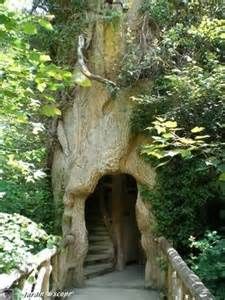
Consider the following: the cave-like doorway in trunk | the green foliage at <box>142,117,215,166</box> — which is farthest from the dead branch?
the green foliage at <box>142,117,215,166</box>

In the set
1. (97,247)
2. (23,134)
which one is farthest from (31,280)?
(97,247)

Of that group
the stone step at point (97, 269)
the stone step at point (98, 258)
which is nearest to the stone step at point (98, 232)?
the stone step at point (98, 258)

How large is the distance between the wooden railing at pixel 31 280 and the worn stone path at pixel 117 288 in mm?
1712

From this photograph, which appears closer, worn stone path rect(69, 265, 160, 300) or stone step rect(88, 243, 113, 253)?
worn stone path rect(69, 265, 160, 300)

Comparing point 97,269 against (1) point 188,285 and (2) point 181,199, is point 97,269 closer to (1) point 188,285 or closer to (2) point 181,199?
(2) point 181,199

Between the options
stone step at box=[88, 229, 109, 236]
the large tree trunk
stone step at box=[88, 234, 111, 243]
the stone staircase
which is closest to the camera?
the large tree trunk

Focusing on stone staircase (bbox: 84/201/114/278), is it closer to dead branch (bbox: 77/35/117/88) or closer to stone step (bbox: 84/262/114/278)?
stone step (bbox: 84/262/114/278)

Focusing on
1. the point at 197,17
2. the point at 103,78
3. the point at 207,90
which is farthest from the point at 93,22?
the point at 207,90

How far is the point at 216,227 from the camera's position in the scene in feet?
24.7

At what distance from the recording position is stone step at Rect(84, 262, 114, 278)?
8905mm

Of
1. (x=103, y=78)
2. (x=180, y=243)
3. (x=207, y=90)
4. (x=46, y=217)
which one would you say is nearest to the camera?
(x=207, y=90)

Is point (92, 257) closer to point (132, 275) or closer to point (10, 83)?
point (132, 275)

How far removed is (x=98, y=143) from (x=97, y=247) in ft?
10.0

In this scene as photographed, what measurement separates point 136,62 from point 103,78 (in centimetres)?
70
